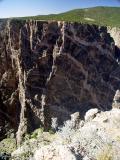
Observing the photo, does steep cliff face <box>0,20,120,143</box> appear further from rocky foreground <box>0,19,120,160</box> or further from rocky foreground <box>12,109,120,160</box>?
rocky foreground <box>12,109,120,160</box>

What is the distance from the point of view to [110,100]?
1238 inches

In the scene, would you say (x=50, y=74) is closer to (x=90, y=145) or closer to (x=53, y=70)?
(x=53, y=70)

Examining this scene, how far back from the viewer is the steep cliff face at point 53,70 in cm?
3081

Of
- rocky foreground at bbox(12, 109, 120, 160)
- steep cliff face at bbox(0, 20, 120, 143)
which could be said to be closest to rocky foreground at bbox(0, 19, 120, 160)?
steep cliff face at bbox(0, 20, 120, 143)

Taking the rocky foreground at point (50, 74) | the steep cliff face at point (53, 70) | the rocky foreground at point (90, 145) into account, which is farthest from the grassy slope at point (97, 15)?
the rocky foreground at point (90, 145)

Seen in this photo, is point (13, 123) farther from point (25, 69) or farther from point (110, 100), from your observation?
point (110, 100)

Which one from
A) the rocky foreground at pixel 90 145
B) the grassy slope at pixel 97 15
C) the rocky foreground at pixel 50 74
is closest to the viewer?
the rocky foreground at pixel 90 145

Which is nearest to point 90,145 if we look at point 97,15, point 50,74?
point 50,74

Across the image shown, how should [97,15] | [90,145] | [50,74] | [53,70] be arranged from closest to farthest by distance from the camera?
1. [90,145]
2. [53,70]
3. [50,74]
4. [97,15]

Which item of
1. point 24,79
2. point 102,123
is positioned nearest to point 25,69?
point 24,79

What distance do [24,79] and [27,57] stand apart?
1440 millimetres

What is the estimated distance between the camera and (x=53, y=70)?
30891 mm

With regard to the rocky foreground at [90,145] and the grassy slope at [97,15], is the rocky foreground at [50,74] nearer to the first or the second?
the grassy slope at [97,15]

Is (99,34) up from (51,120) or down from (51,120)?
up
